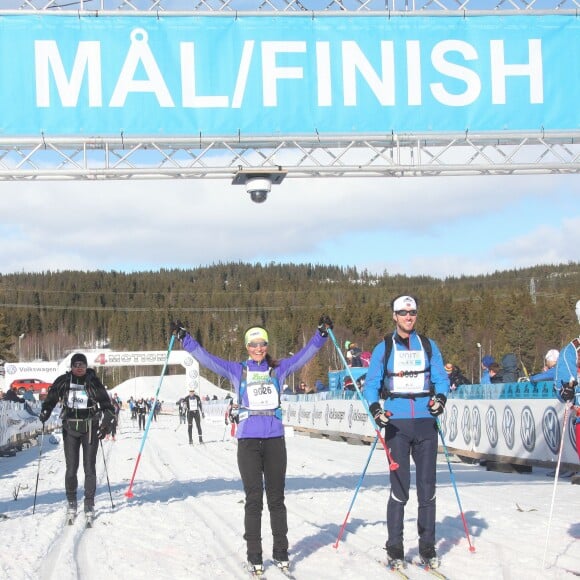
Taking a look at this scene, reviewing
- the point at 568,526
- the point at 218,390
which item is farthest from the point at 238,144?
the point at 218,390

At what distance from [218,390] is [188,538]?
8597 cm

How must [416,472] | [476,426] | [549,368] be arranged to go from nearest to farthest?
1. [416,472]
2. [549,368]
3. [476,426]

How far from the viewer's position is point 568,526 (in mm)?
7863

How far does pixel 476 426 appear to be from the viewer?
15.8m

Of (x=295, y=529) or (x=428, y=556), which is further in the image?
(x=295, y=529)

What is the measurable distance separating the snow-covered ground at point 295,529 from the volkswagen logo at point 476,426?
1.13 metres

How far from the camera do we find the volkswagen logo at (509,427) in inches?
554

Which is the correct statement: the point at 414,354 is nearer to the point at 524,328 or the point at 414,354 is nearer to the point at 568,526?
the point at 568,526

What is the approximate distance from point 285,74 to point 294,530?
6251 mm

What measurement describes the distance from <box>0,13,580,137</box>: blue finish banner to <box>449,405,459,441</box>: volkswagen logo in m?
6.65

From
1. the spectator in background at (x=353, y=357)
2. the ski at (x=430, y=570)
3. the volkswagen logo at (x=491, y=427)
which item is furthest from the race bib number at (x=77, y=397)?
the spectator in background at (x=353, y=357)

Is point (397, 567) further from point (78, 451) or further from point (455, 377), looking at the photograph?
point (455, 377)

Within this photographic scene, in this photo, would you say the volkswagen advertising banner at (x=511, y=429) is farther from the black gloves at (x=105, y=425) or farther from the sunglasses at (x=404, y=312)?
the black gloves at (x=105, y=425)

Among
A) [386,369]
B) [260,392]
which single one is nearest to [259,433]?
[260,392]
